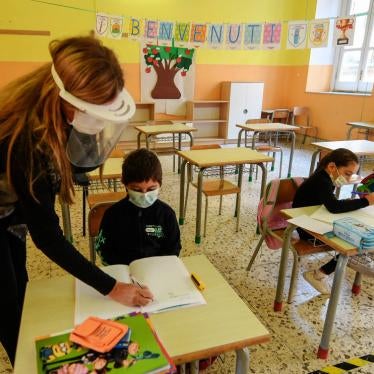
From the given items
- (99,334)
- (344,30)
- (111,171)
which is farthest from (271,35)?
(99,334)

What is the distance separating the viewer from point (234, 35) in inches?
199

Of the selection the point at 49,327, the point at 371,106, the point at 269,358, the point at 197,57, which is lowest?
the point at 269,358

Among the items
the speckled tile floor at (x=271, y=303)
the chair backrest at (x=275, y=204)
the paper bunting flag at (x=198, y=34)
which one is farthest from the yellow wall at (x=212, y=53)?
the chair backrest at (x=275, y=204)

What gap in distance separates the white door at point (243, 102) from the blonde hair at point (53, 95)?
5.97 m

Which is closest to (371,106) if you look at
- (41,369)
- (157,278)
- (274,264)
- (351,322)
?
(274,264)

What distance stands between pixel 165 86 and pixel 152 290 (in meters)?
5.75

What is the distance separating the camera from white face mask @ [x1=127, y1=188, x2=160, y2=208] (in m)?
1.45

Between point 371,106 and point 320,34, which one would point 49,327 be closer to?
point 320,34

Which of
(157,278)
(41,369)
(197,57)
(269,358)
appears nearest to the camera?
(41,369)

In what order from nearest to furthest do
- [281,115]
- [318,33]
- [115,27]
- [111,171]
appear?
[111,171] < [115,27] < [318,33] < [281,115]

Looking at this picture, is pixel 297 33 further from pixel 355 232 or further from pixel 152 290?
pixel 152 290

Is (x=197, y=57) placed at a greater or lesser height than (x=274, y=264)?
greater

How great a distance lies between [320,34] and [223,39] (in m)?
1.35

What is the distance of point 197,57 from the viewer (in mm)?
6434
